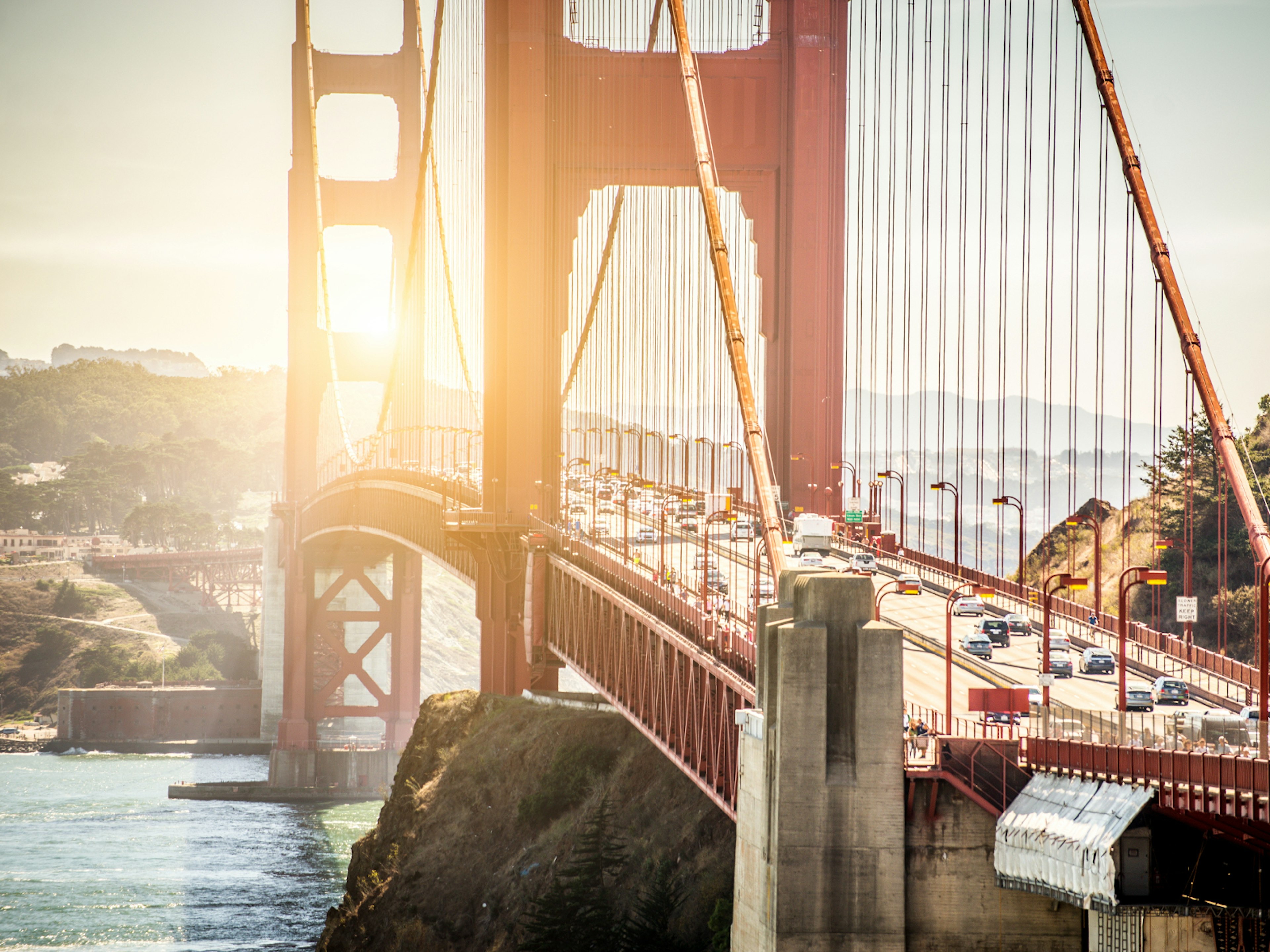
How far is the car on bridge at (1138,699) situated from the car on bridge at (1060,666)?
1686 mm

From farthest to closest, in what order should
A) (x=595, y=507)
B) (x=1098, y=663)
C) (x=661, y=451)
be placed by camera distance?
(x=595, y=507) → (x=661, y=451) → (x=1098, y=663)

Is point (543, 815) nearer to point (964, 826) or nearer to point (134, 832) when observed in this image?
point (964, 826)

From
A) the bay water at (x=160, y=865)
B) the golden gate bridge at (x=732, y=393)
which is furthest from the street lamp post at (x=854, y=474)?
the bay water at (x=160, y=865)

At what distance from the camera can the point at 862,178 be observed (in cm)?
3931

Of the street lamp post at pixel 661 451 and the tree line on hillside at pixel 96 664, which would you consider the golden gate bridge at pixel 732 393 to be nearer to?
the street lamp post at pixel 661 451

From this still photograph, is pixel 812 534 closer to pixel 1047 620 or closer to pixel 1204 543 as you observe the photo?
pixel 1047 620

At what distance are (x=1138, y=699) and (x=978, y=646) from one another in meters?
5.23

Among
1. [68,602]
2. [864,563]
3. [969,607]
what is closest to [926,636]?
[969,607]

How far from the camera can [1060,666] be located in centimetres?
2834

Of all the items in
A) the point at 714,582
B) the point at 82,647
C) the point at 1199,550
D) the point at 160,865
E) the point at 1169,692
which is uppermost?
the point at 714,582

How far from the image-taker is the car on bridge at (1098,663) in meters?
28.4

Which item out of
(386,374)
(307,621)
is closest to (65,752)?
(307,621)

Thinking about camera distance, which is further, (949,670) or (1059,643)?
(1059,643)

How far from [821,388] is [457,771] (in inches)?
578
